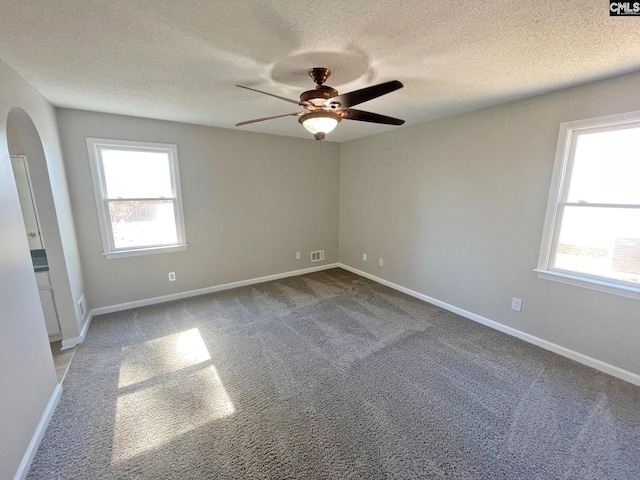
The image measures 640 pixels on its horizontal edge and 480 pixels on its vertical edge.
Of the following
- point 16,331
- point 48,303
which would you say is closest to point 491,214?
point 16,331

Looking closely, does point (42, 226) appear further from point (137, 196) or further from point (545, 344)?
point (545, 344)

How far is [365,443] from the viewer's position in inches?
64.0

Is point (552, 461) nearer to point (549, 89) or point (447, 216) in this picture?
point (447, 216)

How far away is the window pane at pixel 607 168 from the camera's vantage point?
6.75 ft

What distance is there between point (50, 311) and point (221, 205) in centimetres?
214

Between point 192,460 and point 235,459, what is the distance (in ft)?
0.81

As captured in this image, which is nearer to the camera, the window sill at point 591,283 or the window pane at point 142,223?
the window sill at point 591,283

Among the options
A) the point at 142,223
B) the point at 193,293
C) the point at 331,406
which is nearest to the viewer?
the point at 331,406

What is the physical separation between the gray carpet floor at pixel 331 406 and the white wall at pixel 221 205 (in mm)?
711

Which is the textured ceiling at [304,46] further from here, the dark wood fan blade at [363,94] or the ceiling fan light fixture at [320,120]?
the ceiling fan light fixture at [320,120]

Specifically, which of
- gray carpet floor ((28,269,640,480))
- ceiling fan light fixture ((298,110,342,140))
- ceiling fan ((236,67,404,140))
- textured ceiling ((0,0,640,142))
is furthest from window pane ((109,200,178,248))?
ceiling fan light fixture ((298,110,342,140))

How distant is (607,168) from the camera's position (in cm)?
217

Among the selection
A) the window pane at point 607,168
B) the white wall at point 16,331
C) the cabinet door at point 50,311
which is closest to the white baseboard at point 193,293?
the cabinet door at point 50,311

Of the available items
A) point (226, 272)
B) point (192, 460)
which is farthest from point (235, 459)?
point (226, 272)
